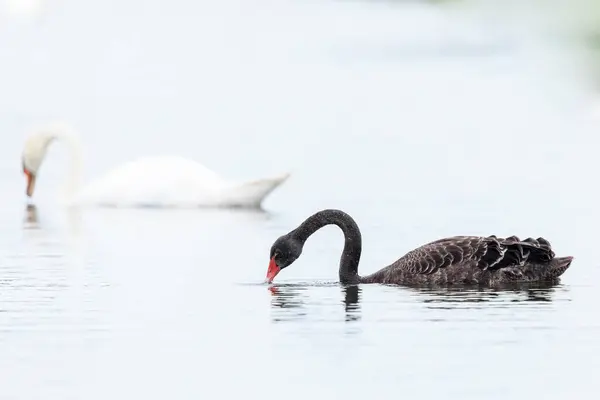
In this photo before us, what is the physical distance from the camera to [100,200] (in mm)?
21875

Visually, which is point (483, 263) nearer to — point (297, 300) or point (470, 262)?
point (470, 262)

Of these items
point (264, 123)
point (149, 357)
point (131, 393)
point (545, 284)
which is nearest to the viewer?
point (131, 393)

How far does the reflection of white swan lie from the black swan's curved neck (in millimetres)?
6119

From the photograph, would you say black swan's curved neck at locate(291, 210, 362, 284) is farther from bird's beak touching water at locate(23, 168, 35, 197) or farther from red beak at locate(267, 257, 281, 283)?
bird's beak touching water at locate(23, 168, 35, 197)

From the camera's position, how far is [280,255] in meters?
13.8

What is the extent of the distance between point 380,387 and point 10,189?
1486 cm

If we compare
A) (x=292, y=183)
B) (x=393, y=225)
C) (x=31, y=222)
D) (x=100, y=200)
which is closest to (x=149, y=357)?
(x=393, y=225)

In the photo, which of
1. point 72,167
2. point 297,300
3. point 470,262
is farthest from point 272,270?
point 72,167

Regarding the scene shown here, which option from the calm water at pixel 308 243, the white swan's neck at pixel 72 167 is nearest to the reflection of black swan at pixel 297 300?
the calm water at pixel 308 243

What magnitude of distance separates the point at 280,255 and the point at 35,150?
35.4 ft

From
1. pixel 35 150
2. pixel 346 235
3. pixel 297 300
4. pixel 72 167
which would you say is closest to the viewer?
pixel 297 300

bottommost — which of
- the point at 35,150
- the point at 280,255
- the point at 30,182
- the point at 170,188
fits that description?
the point at 280,255

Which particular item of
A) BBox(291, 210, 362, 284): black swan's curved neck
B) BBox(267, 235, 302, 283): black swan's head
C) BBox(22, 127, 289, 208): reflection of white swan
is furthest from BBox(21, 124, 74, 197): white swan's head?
BBox(267, 235, 302, 283): black swan's head

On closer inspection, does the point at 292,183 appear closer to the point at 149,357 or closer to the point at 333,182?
the point at 333,182
